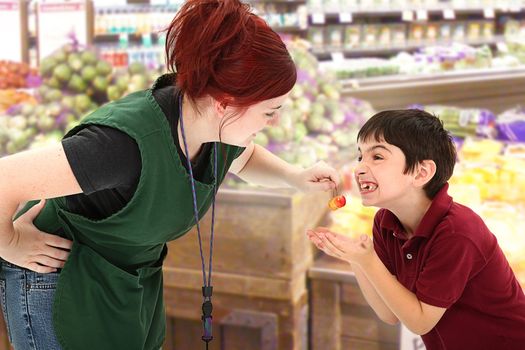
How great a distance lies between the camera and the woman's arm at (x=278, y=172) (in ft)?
5.88

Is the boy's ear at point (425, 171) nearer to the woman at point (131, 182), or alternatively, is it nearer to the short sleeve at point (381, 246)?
the short sleeve at point (381, 246)

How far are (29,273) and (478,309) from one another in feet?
3.53

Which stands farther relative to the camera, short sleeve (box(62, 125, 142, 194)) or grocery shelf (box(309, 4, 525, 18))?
grocery shelf (box(309, 4, 525, 18))

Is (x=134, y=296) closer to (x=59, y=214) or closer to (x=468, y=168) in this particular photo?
(x=59, y=214)

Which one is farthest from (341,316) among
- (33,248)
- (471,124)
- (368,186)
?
(471,124)

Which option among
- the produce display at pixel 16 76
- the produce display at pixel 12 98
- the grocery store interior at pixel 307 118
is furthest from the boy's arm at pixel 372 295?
the produce display at pixel 16 76

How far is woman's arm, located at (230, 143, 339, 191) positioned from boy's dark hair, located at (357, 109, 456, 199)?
247 millimetres

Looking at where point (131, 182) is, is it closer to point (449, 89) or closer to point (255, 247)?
point (255, 247)

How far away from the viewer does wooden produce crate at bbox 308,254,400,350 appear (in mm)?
2385

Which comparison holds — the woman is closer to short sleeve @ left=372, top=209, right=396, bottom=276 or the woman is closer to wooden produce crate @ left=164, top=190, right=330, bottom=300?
short sleeve @ left=372, top=209, right=396, bottom=276

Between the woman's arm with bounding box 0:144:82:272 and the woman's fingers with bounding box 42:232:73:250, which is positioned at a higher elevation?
the woman's arm with bounding box 0:144:82:272

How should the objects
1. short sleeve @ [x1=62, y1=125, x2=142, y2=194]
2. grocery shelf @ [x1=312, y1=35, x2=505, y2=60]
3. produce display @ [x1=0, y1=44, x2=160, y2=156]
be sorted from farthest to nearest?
grocery shelf @ [x1=312, y1=35, x2=505, y2=60] → produce display @ [x1=0, y1=44, x2=160, y2=156] → short sleeve @ [x1=62, y1=125, x2=142, y2=194]

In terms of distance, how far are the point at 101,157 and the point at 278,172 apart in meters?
0.63

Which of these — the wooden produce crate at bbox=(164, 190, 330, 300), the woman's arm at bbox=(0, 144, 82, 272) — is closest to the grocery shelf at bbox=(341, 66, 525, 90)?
the wooden produce crate at bbox=(164, 190, 330, 300)
